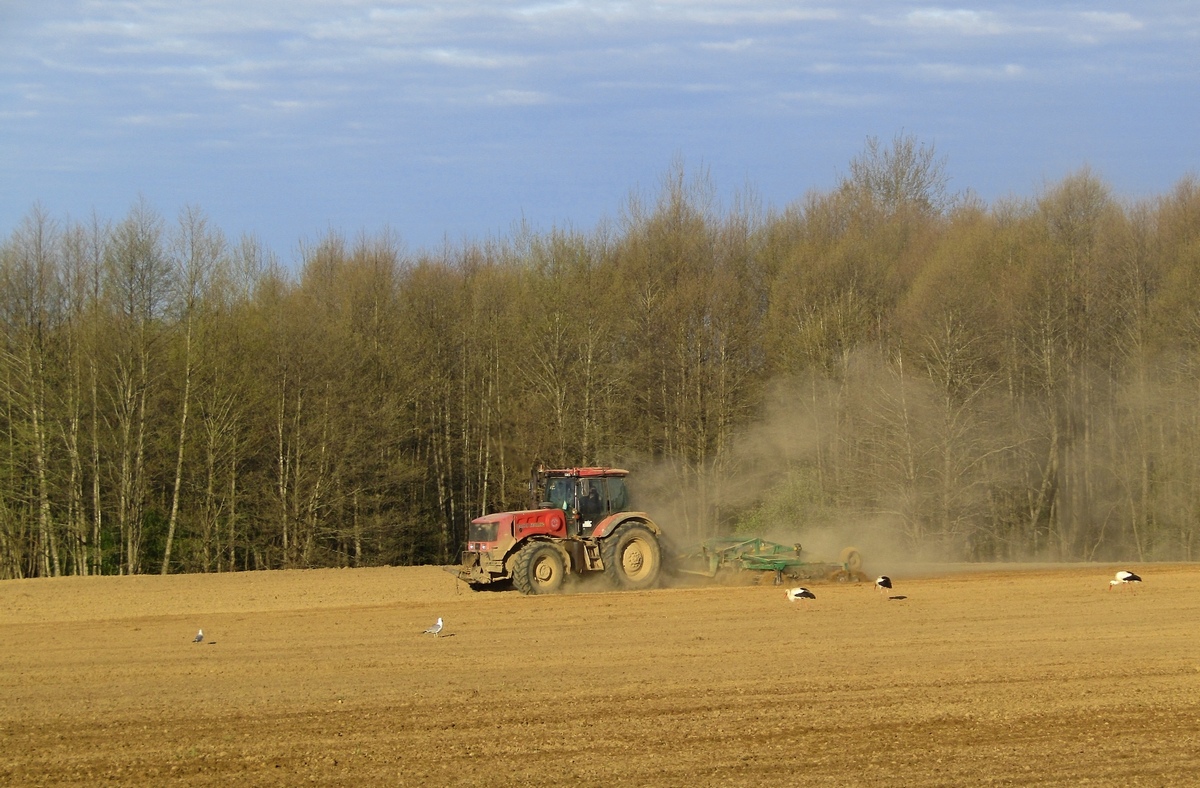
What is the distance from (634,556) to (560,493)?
1.94 m

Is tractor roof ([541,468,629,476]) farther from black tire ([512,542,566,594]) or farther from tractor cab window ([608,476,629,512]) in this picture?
black tire ([512,542,566,594])

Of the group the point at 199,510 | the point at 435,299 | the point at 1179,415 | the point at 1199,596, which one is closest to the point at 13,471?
the point at 199,510

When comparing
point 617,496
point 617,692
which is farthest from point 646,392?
point 617,692

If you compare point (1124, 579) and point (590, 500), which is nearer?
point (590, 500)

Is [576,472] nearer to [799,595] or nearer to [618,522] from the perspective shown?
[618,522]

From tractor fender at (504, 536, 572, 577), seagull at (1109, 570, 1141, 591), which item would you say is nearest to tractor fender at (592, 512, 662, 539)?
tractor fender at (504, 536, 572, 577)

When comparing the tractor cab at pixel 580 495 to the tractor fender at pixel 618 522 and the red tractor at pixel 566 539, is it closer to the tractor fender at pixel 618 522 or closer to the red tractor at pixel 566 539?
the red tractor at pixel 566 539

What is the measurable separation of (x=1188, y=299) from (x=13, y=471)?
127ft

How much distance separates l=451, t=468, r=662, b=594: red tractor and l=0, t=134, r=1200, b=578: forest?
858 cm

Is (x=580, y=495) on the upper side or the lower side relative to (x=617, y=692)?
upper

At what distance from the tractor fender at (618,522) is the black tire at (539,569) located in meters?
0.89

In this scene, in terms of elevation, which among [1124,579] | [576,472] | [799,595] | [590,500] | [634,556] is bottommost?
[1124,579]

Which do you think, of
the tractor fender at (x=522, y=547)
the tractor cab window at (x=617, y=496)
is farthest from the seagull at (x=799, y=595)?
the tractor fender at (x=522, y=547)

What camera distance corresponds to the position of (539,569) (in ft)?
70.7
